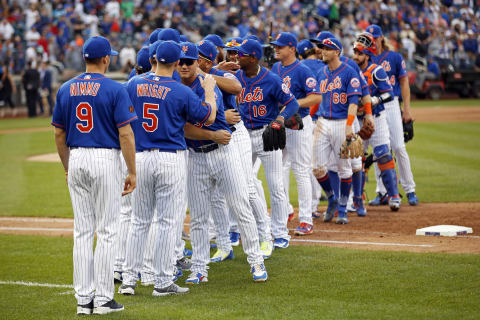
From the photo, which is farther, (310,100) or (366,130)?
(366,130)

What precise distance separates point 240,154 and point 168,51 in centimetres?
156

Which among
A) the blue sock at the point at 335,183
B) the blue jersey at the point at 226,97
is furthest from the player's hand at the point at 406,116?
the blue jersey at the point at 226,97

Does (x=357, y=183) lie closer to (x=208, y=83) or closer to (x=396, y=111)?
(x=396, y=111)

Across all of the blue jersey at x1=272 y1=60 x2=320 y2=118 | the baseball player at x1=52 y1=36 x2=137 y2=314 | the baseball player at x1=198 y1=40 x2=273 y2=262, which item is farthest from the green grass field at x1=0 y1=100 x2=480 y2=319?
the blue jersey at x1=272 y1=60 x2=320 y2=118

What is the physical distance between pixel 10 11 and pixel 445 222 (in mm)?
26880

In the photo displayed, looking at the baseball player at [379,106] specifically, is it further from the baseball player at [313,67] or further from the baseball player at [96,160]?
the baseball player at [96,160]

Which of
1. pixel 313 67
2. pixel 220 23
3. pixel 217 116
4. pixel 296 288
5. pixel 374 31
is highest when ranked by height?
pixel 220 23

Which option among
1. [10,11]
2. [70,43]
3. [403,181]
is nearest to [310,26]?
[70,43]

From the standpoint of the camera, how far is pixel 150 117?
5965 mm

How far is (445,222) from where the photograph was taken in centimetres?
905

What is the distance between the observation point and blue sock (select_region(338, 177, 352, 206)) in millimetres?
9281

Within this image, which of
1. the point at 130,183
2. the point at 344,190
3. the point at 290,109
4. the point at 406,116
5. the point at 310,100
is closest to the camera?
the point at 130,183

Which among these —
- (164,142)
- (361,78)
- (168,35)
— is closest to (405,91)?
(361,78)

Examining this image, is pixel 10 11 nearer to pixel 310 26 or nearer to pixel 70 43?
pixel 70 43
